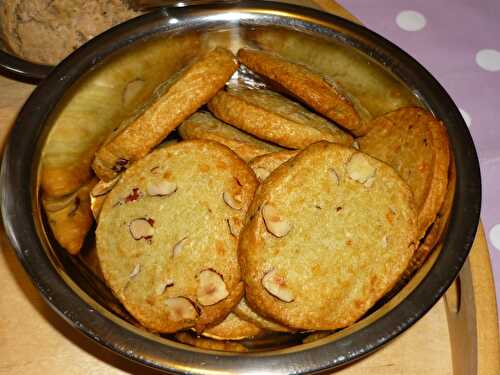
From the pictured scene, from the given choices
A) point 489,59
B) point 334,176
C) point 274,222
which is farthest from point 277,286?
point 489,59

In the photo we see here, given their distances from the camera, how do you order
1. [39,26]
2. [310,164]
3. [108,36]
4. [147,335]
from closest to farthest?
[147,335]
[310,164]
[108,36]
[39,26]

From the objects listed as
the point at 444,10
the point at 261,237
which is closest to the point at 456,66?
the point at 444,10

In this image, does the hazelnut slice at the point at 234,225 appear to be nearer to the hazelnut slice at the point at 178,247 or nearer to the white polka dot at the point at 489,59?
the hazelnut slice at the point at 178,247

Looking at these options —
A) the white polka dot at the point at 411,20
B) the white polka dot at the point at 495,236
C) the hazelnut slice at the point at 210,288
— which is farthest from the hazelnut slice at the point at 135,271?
the white polka dot at the point at 411,20

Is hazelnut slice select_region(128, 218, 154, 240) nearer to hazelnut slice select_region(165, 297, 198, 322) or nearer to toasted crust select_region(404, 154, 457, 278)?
hazelnut slice select_region(165, 297, 198, 322)

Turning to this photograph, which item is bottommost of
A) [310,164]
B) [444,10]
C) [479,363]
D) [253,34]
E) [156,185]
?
[479,363]

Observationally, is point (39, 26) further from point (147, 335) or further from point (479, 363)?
point (479, 363)

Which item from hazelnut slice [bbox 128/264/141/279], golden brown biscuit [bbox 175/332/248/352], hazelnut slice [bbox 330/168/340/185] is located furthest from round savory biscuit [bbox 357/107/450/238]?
hazelnut slice [bbox 128/264/141/279]
